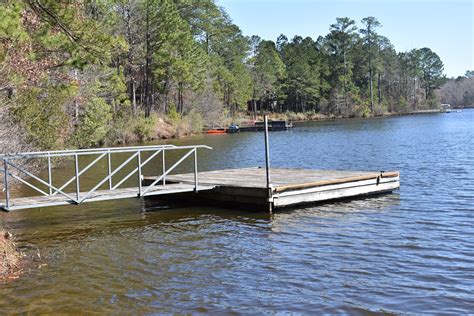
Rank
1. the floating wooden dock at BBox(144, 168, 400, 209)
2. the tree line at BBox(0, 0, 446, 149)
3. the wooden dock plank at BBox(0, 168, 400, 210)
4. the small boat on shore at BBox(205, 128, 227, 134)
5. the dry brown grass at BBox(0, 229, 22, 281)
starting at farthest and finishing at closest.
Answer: the small boat on shore at BBox(205, 128, 227, 134), the floating wooden dock at BBox(144, 168, 400, 209), the wooden dock plank at BBox(0, 168, 400, 210), the tree line at BBox(0, 0, 446, 149), the dry brown grass at BBox(0, 229, 22, 281)

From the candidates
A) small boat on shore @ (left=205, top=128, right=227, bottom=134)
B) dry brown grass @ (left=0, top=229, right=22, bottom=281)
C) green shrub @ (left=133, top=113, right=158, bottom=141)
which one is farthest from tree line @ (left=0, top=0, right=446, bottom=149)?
dry brown grass @ (left=0, top=229, right=22, bottom=281)

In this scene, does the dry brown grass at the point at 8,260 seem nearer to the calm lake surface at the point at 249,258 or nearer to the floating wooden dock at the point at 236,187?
the calm lake surface at the point at 249,258

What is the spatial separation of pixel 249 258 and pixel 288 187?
4514mm

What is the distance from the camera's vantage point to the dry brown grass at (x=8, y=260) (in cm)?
903

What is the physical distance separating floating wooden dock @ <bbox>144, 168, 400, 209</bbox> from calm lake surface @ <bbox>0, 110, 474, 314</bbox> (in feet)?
1.14

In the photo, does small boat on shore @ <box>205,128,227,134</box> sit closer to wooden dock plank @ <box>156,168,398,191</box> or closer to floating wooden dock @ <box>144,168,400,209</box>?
wooden dock plank @ <box>156,168,398,191</box>

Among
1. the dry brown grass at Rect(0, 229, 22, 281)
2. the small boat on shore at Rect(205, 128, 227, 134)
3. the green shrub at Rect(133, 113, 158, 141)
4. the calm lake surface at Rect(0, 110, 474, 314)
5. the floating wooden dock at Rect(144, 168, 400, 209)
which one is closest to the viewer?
the calm lake surface at Rect(0, 110, 474, 314)

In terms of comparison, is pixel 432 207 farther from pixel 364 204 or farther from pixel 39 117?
pixel 39 117

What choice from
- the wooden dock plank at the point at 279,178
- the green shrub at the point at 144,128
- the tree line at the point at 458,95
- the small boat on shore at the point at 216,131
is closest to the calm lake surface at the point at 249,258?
Answer: the wooden dock plank at the point at 279,178

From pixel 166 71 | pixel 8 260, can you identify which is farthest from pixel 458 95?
pixel 8 260

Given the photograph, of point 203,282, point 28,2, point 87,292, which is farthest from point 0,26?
point 203,282

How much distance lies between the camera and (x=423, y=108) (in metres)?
128

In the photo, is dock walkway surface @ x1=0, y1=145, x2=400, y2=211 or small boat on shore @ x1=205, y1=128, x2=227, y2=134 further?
small boat on shore @ x1=205, y1=128, x2=227, y2=134

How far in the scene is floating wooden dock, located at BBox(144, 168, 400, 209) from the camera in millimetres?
14320
